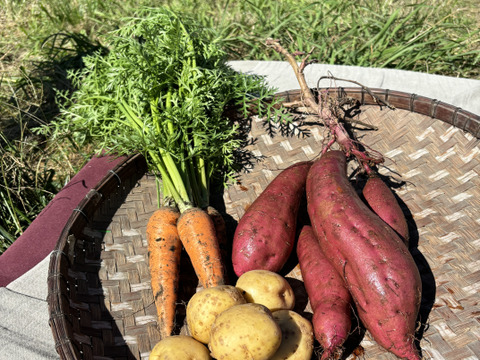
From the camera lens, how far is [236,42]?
4.91 metres

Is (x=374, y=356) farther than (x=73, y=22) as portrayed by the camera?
No

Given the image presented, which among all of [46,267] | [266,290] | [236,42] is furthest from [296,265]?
[236,42]

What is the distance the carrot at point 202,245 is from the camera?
2428mm

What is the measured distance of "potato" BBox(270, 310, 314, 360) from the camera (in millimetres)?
1997

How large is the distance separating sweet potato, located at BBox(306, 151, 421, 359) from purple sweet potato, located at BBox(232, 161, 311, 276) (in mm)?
180

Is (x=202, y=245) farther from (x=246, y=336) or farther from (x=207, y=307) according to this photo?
(x=246, y=336)

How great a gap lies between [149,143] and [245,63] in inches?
72.6

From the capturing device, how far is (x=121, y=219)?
112 inches

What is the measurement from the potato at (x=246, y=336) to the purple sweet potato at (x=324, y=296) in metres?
0.31

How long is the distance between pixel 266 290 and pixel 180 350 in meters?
0.48

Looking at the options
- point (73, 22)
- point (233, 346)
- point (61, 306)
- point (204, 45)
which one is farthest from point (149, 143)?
point (73, 22)

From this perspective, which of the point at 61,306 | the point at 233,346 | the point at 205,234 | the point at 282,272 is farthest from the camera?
the point at 282,272

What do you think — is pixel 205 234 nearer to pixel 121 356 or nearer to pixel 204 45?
pixel 121 356

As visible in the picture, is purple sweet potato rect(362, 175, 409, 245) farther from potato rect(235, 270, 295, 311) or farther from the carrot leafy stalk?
the carrot leafy stalk
